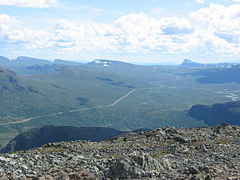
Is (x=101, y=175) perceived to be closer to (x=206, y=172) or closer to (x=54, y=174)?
(x=54, y=174)

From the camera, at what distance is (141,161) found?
28.2 metres

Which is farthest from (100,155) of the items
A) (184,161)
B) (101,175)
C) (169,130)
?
(169,130)

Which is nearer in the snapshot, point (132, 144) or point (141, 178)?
point (141, 178)

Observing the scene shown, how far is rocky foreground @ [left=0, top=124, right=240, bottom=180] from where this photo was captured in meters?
26.4

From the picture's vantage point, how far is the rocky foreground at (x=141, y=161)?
26359 mm

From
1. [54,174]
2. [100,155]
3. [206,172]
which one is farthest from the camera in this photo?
[100,155]

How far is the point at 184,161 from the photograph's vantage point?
34.0 meters

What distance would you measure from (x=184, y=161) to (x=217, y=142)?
495 inches

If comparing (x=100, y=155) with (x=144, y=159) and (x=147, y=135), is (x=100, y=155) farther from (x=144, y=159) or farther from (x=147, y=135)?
(x=147, y=135)

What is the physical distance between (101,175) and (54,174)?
3332 mm

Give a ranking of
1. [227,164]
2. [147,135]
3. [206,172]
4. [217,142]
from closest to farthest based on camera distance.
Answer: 1. [206,172]
2. [227,164]
3. [217,142]
4. [147,135]

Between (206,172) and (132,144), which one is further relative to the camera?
(132,144)

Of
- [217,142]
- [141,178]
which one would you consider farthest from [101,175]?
[217,142]

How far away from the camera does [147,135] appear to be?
172 feet
